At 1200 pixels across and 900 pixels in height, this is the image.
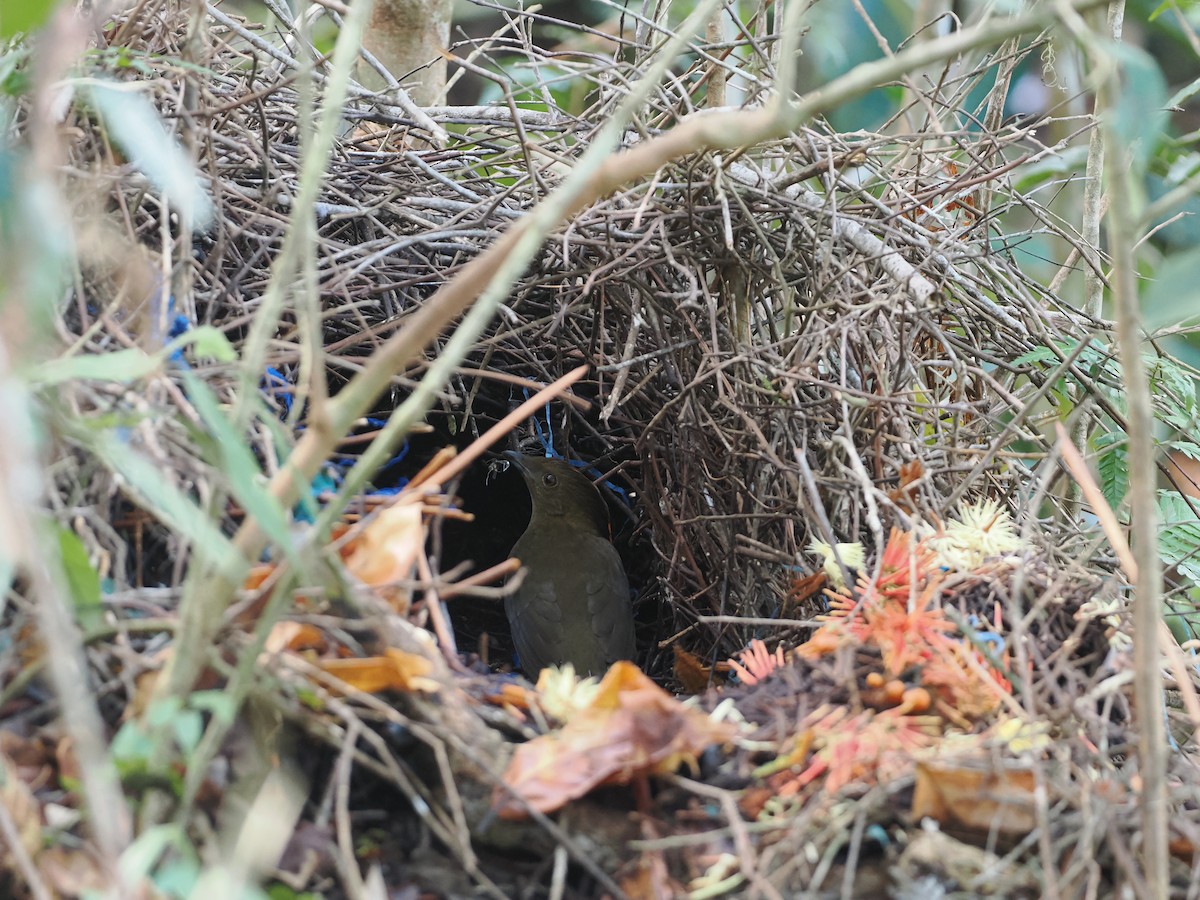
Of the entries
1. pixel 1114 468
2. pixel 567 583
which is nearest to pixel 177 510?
pixel 1114 468

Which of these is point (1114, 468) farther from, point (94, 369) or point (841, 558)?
point (94, 369)

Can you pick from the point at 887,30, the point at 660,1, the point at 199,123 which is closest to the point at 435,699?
the point at 199,123

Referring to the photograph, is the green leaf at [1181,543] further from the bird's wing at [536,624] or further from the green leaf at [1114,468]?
the bird's wing at [536,624]

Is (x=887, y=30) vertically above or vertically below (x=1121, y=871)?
above

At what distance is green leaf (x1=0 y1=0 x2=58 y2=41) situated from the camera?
3.85 ft

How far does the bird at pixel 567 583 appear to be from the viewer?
3.25 metres

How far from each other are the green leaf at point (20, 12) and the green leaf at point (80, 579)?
54 cm

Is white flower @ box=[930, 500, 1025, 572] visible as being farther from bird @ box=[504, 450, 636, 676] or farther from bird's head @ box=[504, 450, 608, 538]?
bird's head @ box=[504, 450, 608, 538]

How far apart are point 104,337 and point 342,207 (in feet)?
3.10

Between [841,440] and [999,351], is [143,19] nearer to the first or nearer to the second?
[841,440]

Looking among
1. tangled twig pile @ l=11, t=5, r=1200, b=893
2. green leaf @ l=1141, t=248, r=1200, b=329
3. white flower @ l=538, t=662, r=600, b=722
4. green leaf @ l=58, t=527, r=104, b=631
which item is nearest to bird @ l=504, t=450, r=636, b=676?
tangled twig pile @ l=11, t=5, r=1200, b=893

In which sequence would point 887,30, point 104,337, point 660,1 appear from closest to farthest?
point 104,337
point 660,1
point 887,30

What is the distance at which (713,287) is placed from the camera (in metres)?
2.61

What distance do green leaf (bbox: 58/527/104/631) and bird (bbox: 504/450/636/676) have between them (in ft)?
6.50
